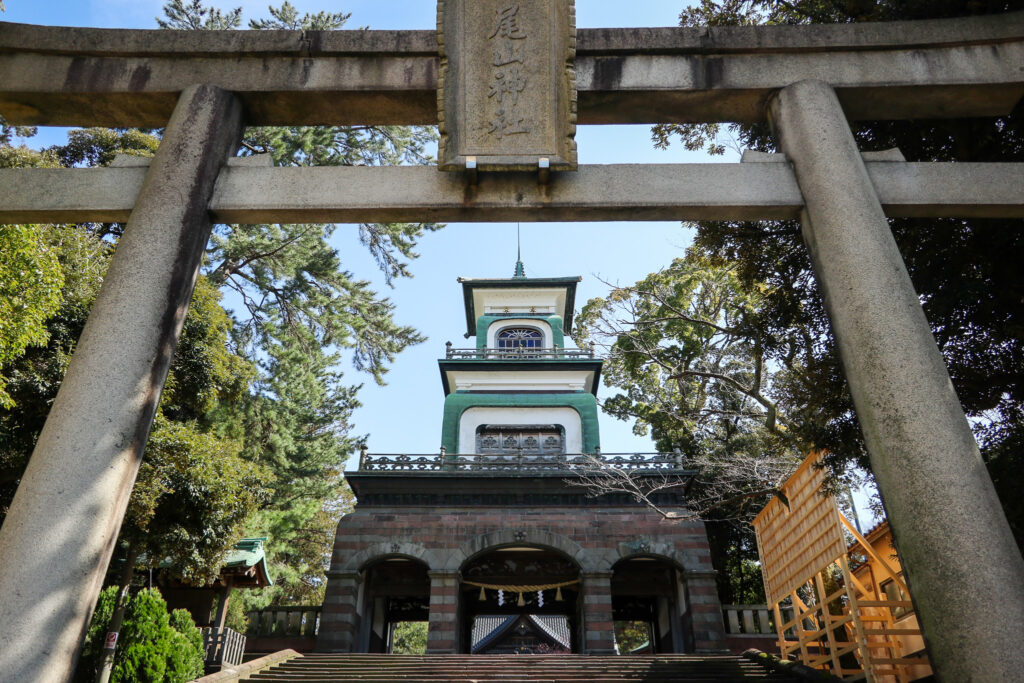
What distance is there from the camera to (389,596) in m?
15.6

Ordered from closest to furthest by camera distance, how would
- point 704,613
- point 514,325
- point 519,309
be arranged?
point 704,613 → point 514,325 → point 519,309

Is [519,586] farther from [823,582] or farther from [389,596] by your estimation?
[823,582]

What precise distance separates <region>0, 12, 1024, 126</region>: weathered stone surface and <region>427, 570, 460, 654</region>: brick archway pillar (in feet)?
33.9

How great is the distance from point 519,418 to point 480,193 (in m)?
13.0

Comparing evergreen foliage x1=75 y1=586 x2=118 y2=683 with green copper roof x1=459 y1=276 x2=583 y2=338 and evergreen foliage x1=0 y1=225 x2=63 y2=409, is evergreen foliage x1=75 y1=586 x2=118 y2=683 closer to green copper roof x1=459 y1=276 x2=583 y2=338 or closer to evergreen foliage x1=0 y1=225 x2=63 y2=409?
evergreen foliage x1=0 y1=225 x2=63 y2=409

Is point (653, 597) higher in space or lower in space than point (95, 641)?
higher

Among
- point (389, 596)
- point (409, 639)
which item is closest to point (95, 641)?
point (389, 596)

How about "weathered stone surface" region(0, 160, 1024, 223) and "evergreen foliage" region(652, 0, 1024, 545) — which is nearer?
"weathered stone surface" region(0, 160, 1024, 223)

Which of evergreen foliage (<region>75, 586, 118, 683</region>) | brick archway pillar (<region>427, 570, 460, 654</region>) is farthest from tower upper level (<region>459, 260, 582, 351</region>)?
evergreen foliage (<region>75, 586, 118, 683</region>)

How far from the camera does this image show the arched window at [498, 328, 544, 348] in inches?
782

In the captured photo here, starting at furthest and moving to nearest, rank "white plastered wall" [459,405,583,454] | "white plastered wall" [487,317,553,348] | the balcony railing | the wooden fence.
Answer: "white plastered wall" [487,317,553,348] → "white plastered wall" [459,405,583,454] → the balcony railing → the wooden fence

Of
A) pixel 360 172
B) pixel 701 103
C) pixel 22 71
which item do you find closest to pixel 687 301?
pixel 701 103

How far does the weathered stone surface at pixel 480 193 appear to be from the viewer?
4.83 metres

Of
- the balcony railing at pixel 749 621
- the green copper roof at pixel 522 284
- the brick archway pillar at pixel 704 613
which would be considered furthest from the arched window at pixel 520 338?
the balcony railing at pixel 749 621
